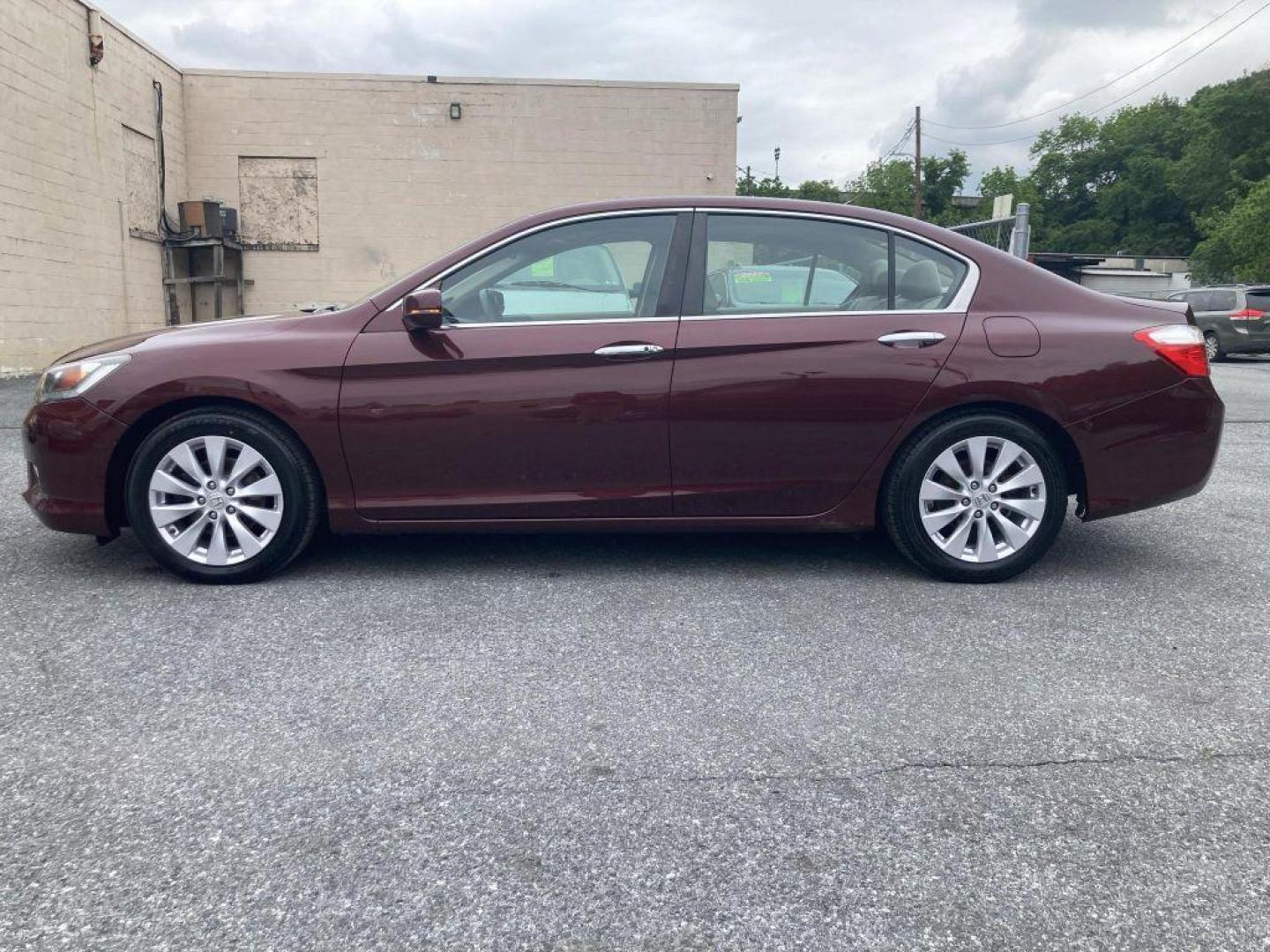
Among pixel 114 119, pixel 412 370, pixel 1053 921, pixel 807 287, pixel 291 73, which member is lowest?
pixel 1053 921

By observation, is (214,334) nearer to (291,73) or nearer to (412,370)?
(412,370)

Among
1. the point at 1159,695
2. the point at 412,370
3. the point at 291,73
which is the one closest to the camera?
the point at 1159,695

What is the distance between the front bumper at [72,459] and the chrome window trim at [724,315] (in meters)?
1.24

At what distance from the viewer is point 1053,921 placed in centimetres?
206

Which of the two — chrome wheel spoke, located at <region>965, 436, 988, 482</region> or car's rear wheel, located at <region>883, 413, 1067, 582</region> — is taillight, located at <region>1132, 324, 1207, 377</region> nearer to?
car's rear wheel, located at <region>883, 413, 1067, 582</region>

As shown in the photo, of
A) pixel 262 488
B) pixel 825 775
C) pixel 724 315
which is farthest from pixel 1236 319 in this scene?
pixel 825 775

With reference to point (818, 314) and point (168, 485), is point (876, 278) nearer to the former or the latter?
point (818, 314)

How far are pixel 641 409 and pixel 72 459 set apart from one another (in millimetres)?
2273

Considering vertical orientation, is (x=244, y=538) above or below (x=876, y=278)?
below

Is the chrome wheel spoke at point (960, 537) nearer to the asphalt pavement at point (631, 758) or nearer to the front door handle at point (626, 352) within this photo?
the asphalt pavement at point (631, 758)

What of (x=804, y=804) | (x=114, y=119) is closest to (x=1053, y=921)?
(x=804, y=804)

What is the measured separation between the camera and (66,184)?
525 inches

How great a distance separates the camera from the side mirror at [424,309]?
4098 millimetres

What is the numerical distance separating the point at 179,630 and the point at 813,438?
251cm
